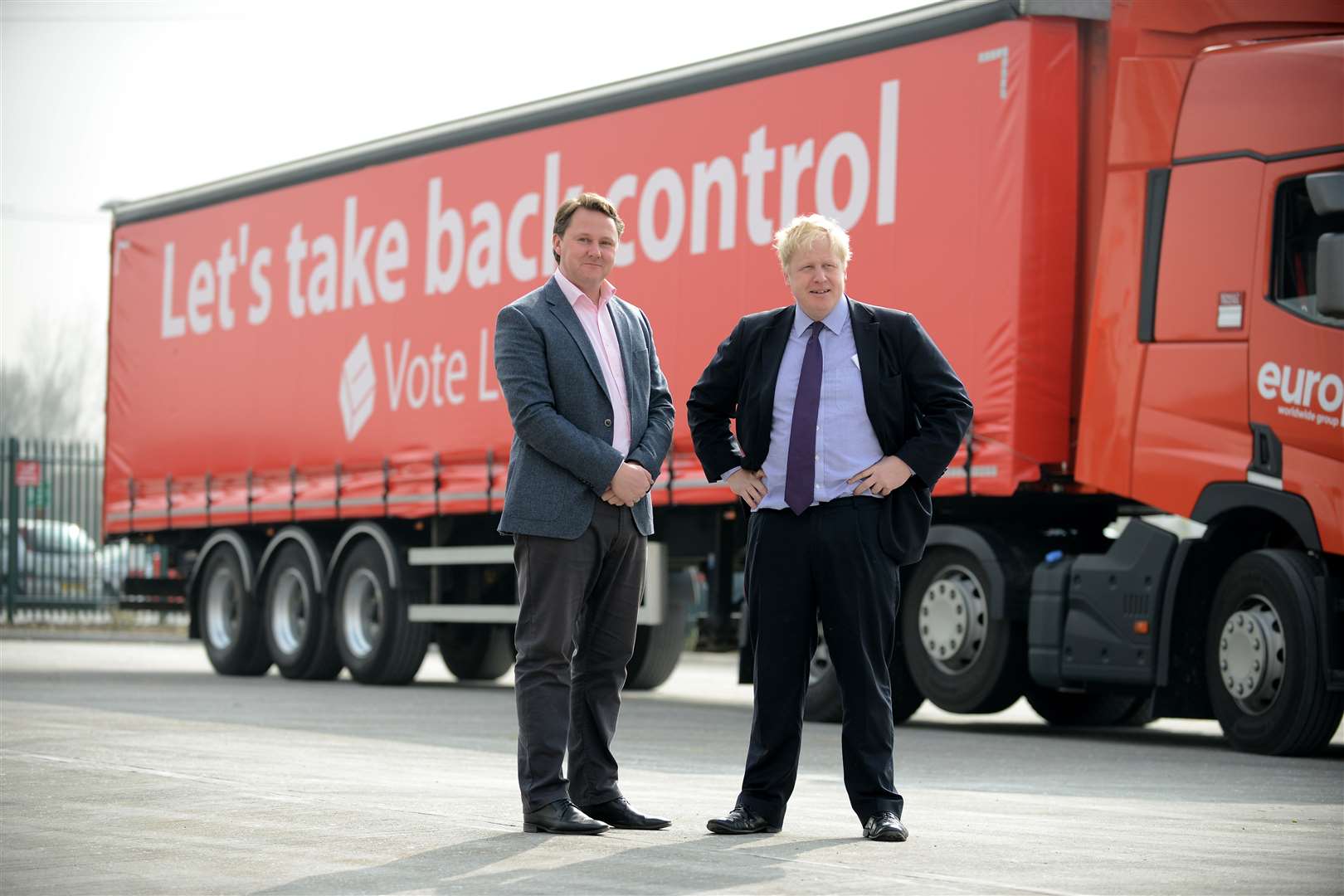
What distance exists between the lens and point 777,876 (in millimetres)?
5289

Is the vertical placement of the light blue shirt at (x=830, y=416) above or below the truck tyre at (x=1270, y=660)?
above

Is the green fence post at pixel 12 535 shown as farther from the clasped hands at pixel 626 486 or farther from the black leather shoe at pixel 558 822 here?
the black leather shoe at pixel 558 822

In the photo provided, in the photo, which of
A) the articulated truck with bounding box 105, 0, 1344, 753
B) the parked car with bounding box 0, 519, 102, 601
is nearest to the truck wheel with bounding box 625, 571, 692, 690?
the articulated truck with bounding box 105, 0, 1344, 753

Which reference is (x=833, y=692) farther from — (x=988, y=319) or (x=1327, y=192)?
(x=1327, y=192)

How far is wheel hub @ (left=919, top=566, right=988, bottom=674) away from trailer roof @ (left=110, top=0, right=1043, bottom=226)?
3.15 metres

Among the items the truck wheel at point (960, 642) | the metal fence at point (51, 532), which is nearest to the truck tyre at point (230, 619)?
the truck wheel at point (960, 642)

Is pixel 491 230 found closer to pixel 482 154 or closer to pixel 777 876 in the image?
pixel 482 154

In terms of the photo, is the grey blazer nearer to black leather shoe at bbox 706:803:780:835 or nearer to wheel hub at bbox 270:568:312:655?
black leather shoe at bbox 706:803:780:835

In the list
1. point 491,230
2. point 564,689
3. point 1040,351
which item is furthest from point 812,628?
point 491,230

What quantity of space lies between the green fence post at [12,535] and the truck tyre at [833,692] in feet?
63.0

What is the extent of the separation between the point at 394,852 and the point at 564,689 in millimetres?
910

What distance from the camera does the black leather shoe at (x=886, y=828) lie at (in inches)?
240

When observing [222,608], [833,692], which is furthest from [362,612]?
[833,692]

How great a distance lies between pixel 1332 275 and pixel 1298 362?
624 millimetres
